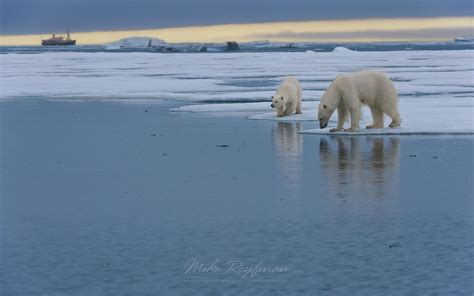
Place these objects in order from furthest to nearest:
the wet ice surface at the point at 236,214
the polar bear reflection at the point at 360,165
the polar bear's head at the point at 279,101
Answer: the polar bear's head at the point at 279,101, the polar bear reflection at the point at 360,165, the wet ice surface at the point at 236,214

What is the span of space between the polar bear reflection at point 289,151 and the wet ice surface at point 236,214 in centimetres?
4

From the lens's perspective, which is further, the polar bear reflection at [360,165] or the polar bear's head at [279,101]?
the polar bear's head at [279,101]

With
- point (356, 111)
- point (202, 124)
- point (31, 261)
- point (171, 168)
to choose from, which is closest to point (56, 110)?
point (202, 124)

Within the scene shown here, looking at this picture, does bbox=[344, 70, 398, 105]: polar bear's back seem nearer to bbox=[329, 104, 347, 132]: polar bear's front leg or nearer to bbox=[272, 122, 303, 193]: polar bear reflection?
bbox=[329, 104, 347, 132]: polar bear's front leg

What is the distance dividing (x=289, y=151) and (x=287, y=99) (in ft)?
20.6

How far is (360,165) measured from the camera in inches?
485

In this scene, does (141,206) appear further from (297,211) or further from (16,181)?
(16,181)

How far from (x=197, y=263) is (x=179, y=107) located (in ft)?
53.2

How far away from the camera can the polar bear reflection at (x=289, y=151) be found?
11245 millimetres

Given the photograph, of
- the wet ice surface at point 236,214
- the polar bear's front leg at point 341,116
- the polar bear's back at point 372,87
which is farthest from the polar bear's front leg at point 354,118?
the wet ice surface at point 236,214

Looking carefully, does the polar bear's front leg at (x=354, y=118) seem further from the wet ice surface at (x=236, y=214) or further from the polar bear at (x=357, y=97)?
the wet ice surface at (x=236, y=214)

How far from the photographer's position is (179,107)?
23.2m

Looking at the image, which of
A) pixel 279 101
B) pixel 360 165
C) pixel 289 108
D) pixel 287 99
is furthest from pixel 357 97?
pixel 360 165

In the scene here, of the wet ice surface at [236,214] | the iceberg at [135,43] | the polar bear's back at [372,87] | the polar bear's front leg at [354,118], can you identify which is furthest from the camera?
the iceberg at [135,43]
